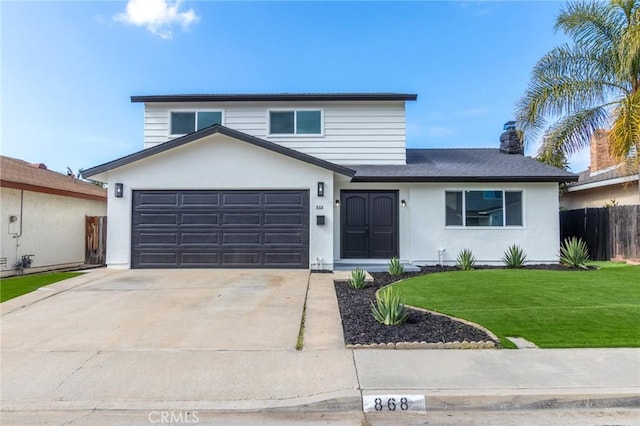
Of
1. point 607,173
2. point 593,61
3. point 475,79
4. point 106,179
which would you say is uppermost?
point 475,79

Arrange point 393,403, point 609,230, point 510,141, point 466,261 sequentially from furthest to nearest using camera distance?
point 510,141
point 609,230
point 466,261
point 393,403

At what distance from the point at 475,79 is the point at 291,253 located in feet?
41.2

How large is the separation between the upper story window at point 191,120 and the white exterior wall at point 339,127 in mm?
166

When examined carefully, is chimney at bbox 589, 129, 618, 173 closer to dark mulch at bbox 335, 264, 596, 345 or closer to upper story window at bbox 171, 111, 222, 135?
dark mulch at bbox 335, 264, 596, 345

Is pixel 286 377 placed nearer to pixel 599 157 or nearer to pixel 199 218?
pixel 199 218

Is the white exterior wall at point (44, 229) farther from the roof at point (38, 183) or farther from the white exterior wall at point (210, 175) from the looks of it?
the white exterior wall at point (210, 175)

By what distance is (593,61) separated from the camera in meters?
12.0

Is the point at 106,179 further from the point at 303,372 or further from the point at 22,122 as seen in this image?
the point at 303,372

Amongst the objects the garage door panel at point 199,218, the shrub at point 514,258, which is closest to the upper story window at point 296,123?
the garage door panel at point 199,218

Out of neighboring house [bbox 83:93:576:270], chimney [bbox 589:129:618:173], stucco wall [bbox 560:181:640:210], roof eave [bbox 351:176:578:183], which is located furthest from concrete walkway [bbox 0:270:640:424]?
chimney [bbox 589:129:618:173]

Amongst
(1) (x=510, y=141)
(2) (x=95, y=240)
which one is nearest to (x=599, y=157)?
(1) (x=510, y=141)

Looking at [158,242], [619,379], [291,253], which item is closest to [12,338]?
[158,242]

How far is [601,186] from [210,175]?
16573 millimetres

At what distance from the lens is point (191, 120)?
13.6 metres
